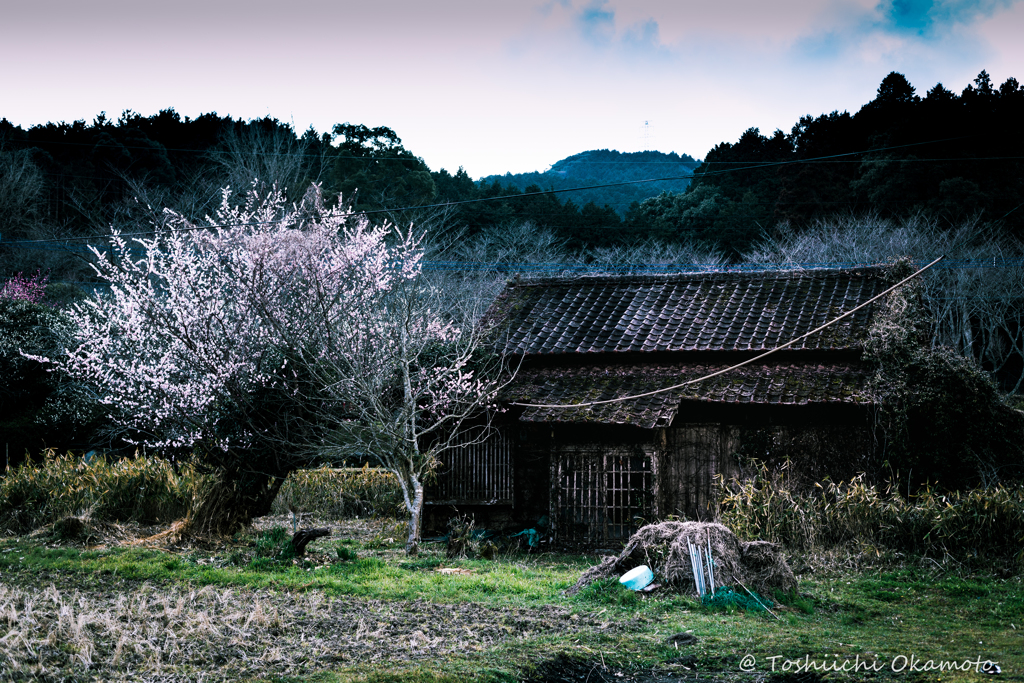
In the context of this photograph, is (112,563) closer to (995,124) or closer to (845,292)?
(845,292)

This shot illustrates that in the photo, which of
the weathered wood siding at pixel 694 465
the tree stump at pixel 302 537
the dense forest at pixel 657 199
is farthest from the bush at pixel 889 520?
the dense forest at pixel 657 199

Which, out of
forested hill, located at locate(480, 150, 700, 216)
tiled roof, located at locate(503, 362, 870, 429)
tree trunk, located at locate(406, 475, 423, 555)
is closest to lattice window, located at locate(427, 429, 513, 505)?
tiled roof, located at locate(503, 362, 870, 429)

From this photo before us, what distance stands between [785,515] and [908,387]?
3.41 metres

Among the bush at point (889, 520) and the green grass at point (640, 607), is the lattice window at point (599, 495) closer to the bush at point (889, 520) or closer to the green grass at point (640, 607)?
the green grass at point (640, 607)

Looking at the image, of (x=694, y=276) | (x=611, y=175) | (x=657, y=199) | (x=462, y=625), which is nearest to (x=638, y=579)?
(x=462, y=625)

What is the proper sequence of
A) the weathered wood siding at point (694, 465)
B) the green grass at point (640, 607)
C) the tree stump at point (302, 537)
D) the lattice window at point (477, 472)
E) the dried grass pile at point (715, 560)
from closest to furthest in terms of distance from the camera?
the green grass at point (640, 607) < the dried grass pile at point (715, 560) < the tree stump at point (302, 537) < the weathered wood siding at point (694, 465) < the lattice window at point (477, 472)

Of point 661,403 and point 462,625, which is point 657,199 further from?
point 462,625

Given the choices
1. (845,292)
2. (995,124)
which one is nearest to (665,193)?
(995,124)

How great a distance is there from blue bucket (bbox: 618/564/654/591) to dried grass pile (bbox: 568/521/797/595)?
0.45 ft

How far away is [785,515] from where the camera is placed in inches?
446

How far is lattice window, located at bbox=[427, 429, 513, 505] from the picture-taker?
1498cm

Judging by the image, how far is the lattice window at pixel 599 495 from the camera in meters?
13.7

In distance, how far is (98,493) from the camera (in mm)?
14688

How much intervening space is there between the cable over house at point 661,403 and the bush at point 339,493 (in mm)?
3704
